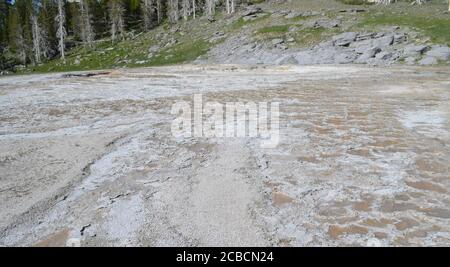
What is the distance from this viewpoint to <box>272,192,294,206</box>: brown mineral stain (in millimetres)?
4785

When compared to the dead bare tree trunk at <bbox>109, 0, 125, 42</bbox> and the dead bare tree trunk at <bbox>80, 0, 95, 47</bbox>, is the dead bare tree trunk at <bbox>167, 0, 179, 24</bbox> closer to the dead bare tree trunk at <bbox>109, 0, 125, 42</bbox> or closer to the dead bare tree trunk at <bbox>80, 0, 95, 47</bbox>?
the dead bare tree trunk at <bbox>109, 0, 125, 42</bbox>

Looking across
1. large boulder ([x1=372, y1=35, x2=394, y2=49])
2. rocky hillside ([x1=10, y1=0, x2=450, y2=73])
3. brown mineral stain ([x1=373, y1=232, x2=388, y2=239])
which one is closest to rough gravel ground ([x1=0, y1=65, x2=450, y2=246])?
brown mineral stain ([x1=373, y1=232, x2=388, y2=239])

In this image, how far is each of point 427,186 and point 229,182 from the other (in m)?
2.72

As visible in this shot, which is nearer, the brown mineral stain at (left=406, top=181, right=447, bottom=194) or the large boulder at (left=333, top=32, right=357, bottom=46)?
the brown mineral stain at (left=406, top=181, right=447, bottom=194)

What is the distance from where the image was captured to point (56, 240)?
4.00m

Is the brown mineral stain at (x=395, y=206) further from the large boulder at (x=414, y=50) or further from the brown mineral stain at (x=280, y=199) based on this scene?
the large boulder at (x=414, y=50)

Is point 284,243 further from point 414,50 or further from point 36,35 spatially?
point 36,35

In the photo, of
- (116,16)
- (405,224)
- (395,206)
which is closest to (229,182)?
(395,206)

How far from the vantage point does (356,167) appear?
590cm

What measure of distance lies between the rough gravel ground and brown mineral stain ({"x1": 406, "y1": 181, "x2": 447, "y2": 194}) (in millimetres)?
14

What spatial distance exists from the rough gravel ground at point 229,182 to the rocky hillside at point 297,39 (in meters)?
26.2

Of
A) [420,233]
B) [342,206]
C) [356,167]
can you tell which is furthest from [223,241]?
[356,167]
